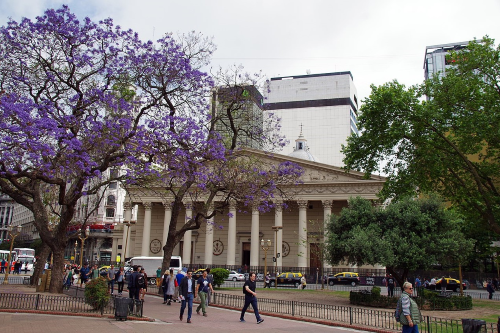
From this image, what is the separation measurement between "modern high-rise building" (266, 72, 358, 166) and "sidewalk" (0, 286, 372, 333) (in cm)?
7612

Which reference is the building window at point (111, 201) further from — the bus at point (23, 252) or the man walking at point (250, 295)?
the man walking at point (250, 295)

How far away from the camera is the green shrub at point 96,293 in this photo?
1499 centimetres

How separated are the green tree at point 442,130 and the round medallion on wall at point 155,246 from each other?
3770 centimetres

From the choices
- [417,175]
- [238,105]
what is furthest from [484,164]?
[238,105]

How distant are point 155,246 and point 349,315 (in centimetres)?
4463

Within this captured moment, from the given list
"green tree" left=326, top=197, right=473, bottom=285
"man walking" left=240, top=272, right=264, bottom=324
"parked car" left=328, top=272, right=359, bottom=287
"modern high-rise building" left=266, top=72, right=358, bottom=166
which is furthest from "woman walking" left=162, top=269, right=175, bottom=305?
"modern high-rise building" left=266, top=72, right=358, bottom=166

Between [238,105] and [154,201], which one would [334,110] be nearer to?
[154,201]

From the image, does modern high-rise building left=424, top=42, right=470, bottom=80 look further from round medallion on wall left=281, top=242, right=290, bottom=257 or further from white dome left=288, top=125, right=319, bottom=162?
round medallion on wall left=281, top=242, right=290, bottom=257

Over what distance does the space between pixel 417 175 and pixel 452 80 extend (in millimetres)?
5004

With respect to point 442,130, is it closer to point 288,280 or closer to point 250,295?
point 250,295

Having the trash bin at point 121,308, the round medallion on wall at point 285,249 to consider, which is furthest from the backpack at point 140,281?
the round medallion on wall at point 285,249

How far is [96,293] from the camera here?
15.1 m

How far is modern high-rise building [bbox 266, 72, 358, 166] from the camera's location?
90.5 metres

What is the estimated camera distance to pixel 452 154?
23.6 meters
